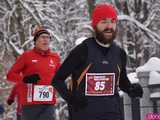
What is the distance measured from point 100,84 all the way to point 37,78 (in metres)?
3.32

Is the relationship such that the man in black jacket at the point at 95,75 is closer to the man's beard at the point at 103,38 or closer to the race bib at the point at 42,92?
the man's beard at the point at 103,38

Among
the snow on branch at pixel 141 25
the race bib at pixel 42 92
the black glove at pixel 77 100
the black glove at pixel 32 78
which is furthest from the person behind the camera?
the snow on branch at pixel 141 25

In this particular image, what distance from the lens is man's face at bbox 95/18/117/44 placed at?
4.62 meters

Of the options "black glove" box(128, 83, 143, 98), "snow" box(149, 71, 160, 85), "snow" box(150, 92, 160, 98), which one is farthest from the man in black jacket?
"snow" box(150, 92, 160, 98)

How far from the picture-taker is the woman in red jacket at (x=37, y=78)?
8.06m

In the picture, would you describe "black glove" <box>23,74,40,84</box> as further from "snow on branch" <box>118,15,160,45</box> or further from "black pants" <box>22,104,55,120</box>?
"snow on branch" <box>118,15,160,45</box>

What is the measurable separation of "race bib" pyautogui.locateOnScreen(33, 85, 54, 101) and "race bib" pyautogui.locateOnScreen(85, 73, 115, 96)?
134 inches

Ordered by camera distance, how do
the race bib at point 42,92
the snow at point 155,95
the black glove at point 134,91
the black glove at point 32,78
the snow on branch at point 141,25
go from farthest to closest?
the snow on branch at point 141,25 < the snow at point 155,95 < the race bib at point 42,92 < the black glove at point 32,78 < the black glove at point 134,91

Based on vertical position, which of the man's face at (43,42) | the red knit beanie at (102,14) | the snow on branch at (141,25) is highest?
the snow on branch at (141,25)

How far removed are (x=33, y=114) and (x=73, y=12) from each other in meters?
12.9

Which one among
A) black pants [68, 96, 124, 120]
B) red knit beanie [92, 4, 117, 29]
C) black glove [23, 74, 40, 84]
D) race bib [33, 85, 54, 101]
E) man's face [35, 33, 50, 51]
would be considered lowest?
black pants [68, 96, 124, 120]

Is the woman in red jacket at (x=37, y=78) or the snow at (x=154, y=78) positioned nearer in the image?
the woman in red jacket at (x=37, y=78)

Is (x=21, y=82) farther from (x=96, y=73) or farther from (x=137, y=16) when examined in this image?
(x=137, y=16)

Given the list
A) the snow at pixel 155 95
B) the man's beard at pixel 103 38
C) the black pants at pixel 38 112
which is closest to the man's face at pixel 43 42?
the black pants at pixel 38 112
